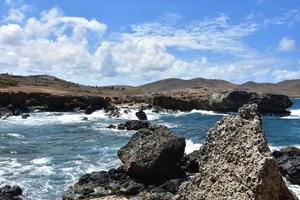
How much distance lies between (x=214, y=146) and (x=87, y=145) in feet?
120

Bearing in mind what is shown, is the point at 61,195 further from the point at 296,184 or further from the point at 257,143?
the point at 257,143

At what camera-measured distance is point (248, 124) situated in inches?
324

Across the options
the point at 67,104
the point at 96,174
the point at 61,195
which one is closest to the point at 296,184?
the point at 96,174

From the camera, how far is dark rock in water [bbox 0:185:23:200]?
958 inches

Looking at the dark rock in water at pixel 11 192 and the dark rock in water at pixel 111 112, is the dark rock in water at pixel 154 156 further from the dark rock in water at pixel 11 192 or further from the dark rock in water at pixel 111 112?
the dark rock in water at pixel 111 112

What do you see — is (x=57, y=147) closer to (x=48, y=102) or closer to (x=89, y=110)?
(x=89, y=110)

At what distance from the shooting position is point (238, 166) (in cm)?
782

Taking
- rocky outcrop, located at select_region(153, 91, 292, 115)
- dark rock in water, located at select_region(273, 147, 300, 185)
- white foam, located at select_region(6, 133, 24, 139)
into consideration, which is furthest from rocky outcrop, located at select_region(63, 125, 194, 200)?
rocky outcrop, located at select_region(153, 91, 292, 115)

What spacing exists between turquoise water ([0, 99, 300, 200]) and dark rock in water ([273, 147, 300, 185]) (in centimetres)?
145

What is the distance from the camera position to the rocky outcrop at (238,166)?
7398 mm

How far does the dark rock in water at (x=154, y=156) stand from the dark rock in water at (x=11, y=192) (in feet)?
18.6

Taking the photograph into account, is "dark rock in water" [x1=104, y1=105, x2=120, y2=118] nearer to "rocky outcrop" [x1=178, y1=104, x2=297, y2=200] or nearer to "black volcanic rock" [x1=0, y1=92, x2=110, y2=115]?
"black volcanic rock" [x1=0, y1=92, x2=110, y2=115]

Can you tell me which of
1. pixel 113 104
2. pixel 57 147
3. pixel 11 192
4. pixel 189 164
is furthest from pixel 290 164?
pixel 113 104

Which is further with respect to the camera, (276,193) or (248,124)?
(248,124)
